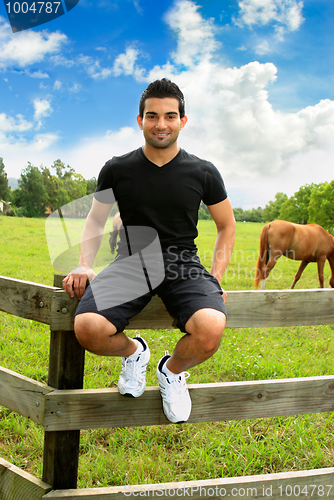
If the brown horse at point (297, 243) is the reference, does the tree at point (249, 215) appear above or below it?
above

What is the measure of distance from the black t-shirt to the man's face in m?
0.12

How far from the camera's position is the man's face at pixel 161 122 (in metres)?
2.12

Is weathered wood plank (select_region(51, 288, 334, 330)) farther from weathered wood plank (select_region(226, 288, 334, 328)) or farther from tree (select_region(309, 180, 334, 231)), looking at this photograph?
tree (select_region(309, 180, 334, 231))

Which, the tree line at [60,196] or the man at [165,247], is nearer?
the man at [165,247]

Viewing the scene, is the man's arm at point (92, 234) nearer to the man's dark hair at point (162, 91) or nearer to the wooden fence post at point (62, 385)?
the wooden fence post at point (62, 385)

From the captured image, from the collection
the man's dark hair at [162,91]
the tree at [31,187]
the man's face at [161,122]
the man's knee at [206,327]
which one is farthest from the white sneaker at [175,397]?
the tree at [31,187]

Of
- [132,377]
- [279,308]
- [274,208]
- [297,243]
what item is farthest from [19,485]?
[274,208]

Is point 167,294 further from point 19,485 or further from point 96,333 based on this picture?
point 19,485

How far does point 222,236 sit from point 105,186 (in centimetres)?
83

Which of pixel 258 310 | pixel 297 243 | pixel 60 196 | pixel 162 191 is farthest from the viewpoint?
pixel 60 196

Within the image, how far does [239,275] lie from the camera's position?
9.75 meters

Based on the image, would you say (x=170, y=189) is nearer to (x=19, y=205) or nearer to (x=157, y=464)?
(x=157, y=464)

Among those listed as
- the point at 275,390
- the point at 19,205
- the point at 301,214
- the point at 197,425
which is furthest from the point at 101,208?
the point at 301,214

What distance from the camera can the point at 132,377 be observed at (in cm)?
180
